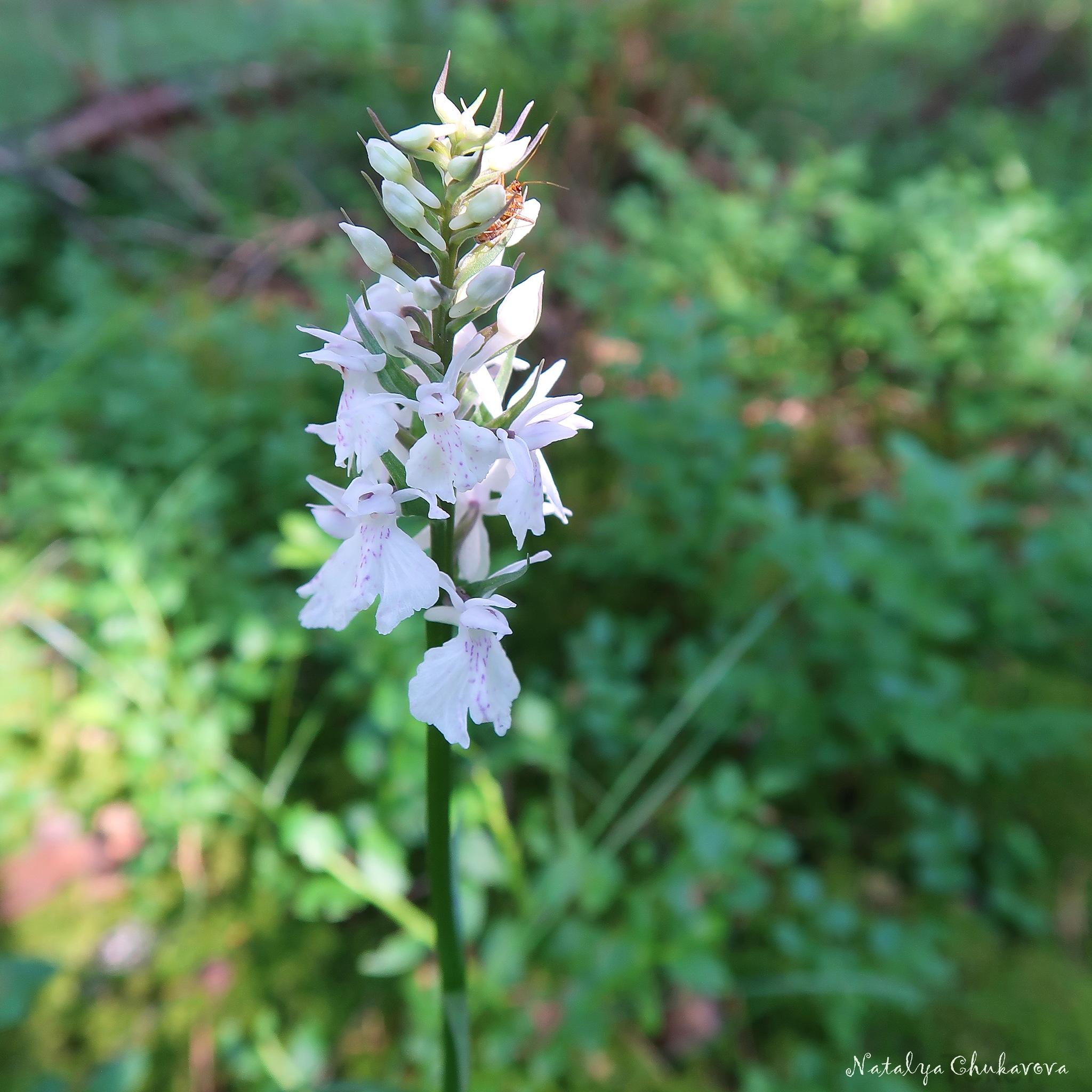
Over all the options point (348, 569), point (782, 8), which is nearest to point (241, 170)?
point (782, 8)

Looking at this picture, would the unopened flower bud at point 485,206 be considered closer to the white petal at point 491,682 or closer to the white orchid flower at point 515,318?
the white orchid flower at point 515,318

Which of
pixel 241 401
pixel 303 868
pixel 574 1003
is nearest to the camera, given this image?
pixel 574 1003

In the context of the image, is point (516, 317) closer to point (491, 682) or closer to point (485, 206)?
point (485, 206)

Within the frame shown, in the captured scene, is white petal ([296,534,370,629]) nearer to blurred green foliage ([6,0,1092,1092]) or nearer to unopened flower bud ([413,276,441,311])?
unopened flower bud ([413,276,441,311])

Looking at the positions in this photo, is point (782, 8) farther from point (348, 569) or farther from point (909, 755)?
point (348, 569)

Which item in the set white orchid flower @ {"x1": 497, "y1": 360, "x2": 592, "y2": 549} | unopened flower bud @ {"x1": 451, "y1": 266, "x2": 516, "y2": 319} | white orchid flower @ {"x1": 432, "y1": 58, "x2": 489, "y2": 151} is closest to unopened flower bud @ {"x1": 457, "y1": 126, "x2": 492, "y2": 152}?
white orchid flower @ {"x1": 432, "y1": 58, "x2": 489, "y2": 151}

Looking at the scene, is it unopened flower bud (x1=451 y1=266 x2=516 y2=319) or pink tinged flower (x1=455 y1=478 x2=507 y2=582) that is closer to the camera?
unopened flower bud (x1=451 y1=266 x2=516 y2=319)
